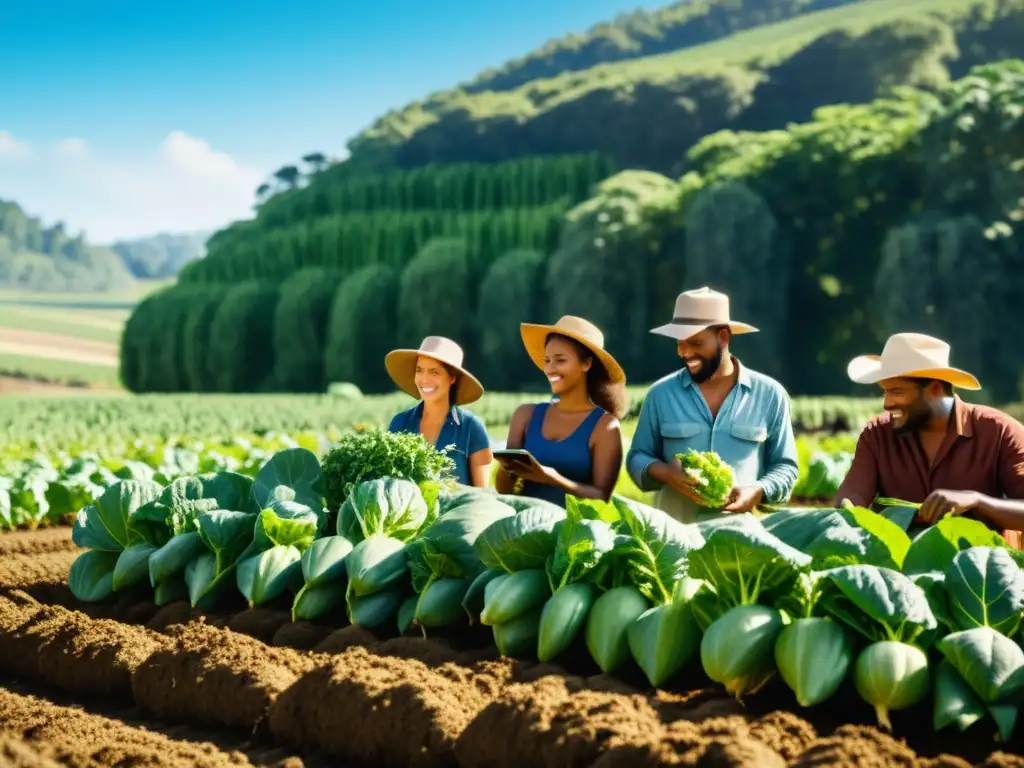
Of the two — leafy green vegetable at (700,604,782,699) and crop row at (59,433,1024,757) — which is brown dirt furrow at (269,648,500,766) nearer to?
crop row at (59,433,1024,757)

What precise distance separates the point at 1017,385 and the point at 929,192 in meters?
6.15

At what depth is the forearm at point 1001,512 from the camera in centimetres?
381

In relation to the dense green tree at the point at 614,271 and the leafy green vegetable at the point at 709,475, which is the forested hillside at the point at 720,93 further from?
the leafy green vegetable at the point at 709,475

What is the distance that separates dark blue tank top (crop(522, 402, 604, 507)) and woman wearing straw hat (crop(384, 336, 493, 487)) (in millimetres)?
322

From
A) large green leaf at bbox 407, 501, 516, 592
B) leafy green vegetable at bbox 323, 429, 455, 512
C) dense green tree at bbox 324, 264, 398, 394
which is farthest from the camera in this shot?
dense green tree at bbox 324, 264, 398, 394

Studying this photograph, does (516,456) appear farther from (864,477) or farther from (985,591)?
(985,591)

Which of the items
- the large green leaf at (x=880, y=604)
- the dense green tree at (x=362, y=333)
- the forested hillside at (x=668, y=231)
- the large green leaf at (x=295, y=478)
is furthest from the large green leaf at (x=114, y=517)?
the dense green tree at (x=362, y=333)

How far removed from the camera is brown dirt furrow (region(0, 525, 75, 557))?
6.73m

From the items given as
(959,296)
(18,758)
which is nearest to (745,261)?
(959,296)

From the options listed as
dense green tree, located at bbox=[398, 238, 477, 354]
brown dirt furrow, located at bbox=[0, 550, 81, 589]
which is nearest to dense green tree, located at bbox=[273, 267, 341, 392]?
dense green tree, located at bbox=[398, 238, 477, 354]

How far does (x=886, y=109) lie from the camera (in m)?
34.3

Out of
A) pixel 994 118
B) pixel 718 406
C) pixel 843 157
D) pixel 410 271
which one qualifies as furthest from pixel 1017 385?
pixel 718 406

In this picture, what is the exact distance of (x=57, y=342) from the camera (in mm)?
66188

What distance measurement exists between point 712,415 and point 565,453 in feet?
1.86
